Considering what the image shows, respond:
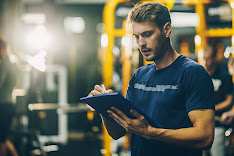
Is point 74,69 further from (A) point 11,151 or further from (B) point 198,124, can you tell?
(B) point 198,124

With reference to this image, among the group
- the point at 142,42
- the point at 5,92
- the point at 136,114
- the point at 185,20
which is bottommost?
the point at 5,92

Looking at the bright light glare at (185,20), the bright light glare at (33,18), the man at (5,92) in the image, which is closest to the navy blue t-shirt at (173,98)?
the man at (5,92)

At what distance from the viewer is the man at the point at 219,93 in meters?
3.34

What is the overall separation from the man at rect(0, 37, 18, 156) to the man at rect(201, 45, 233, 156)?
243 cm

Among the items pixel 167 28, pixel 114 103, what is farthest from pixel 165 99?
pixel 167 28

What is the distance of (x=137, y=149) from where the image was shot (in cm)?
165

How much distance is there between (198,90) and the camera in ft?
4.63

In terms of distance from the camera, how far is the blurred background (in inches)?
154

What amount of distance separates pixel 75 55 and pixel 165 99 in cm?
744

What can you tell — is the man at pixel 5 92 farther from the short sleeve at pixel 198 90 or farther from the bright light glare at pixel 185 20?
the bright light glare at pixel 185 20

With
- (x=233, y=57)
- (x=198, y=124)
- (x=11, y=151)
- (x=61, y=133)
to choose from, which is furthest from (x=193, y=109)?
(x=61, y=133)

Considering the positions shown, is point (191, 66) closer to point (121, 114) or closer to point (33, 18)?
Answer: point (121, 114)

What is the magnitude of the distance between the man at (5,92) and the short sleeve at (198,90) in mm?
3027

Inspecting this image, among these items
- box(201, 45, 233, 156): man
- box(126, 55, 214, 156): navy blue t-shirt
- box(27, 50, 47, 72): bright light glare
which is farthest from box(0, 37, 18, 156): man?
box(126, 55, 214, 156): navy blue t-shirt
